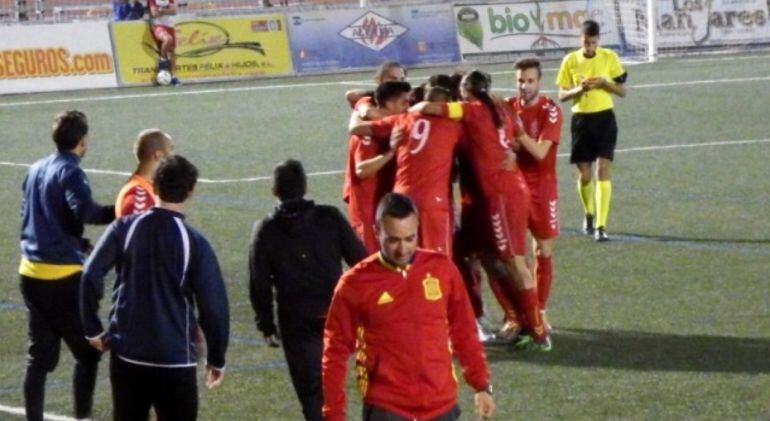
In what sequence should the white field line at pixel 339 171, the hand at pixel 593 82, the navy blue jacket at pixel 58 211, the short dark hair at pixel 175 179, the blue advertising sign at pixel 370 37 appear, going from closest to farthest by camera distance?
1. the short dark hair at pixel 175 179
2. the navy blue jacket at pixel 58 211
3. the hand at pixel 593 82
4. the white field line at pixel 339 171
5. the blue advertising sign at pixel 370 37

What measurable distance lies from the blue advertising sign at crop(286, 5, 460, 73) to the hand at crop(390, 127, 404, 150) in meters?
24.7

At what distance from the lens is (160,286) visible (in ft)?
26.0

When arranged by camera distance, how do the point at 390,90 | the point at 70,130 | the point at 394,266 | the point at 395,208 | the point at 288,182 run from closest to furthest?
the point at 395,208
the point at 394,266
the point at 288,182
the point at 70,130
the point at 390,90

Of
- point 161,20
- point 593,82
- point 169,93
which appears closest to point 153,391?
point 593,82

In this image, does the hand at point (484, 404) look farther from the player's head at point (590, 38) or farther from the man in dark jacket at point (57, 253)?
the player's head at point (590, 38)

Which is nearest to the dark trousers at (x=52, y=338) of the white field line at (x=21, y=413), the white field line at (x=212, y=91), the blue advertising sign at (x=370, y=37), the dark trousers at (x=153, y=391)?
the white field line at (x=21, y=413)

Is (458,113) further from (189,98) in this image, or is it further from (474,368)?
(189,98)

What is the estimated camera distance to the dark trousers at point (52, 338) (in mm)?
9820

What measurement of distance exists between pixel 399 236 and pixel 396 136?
431cm

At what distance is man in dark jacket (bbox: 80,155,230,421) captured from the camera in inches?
311

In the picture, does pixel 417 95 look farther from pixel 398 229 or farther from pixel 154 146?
pixel 398 229

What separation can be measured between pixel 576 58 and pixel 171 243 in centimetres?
1009

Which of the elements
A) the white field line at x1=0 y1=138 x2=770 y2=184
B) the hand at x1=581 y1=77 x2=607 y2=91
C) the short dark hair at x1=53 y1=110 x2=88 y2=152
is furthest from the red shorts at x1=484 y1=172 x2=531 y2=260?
the white field line at x1=0 y1=138 x2=770 y2=184

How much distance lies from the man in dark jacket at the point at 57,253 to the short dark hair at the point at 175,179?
5.31ft
